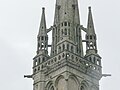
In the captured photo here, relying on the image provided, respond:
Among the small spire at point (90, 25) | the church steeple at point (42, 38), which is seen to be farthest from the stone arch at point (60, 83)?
the small spire at point (90, 25)

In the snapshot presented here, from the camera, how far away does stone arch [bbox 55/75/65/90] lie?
61.5 metres

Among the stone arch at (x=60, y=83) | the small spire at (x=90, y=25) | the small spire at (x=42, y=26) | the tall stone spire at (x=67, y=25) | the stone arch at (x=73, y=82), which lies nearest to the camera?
the stone arch at (x=60, y=83)

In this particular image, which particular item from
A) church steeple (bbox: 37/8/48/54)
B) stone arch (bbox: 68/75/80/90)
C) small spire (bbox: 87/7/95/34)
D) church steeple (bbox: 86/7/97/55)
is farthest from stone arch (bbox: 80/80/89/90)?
small spire (bbox: 87/7/95/34)

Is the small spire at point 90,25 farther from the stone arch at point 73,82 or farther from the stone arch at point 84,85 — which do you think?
the stone arch at point 73,82

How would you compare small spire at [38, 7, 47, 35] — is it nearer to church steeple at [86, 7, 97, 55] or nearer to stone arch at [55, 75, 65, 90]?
church steeple at [86, 7, 97, 55]

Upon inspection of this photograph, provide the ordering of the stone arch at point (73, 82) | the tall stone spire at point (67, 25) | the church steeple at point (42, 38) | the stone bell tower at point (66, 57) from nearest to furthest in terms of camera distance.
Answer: the stone arch at point (73, 82) < the stone bell tower at point (66, 57) < the tall stone spire at point (67, 25) < the church steeple at point (42, 38)

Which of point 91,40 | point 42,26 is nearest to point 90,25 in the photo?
point 91,40

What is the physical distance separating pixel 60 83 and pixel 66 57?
3.20 m

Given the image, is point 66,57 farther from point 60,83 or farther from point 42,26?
point 42,26

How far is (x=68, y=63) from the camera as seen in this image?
62.5m

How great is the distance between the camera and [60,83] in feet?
204

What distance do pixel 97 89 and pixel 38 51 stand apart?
9.08 meters

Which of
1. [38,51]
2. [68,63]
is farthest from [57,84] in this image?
[38,51]

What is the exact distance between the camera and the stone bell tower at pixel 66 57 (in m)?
62.6
